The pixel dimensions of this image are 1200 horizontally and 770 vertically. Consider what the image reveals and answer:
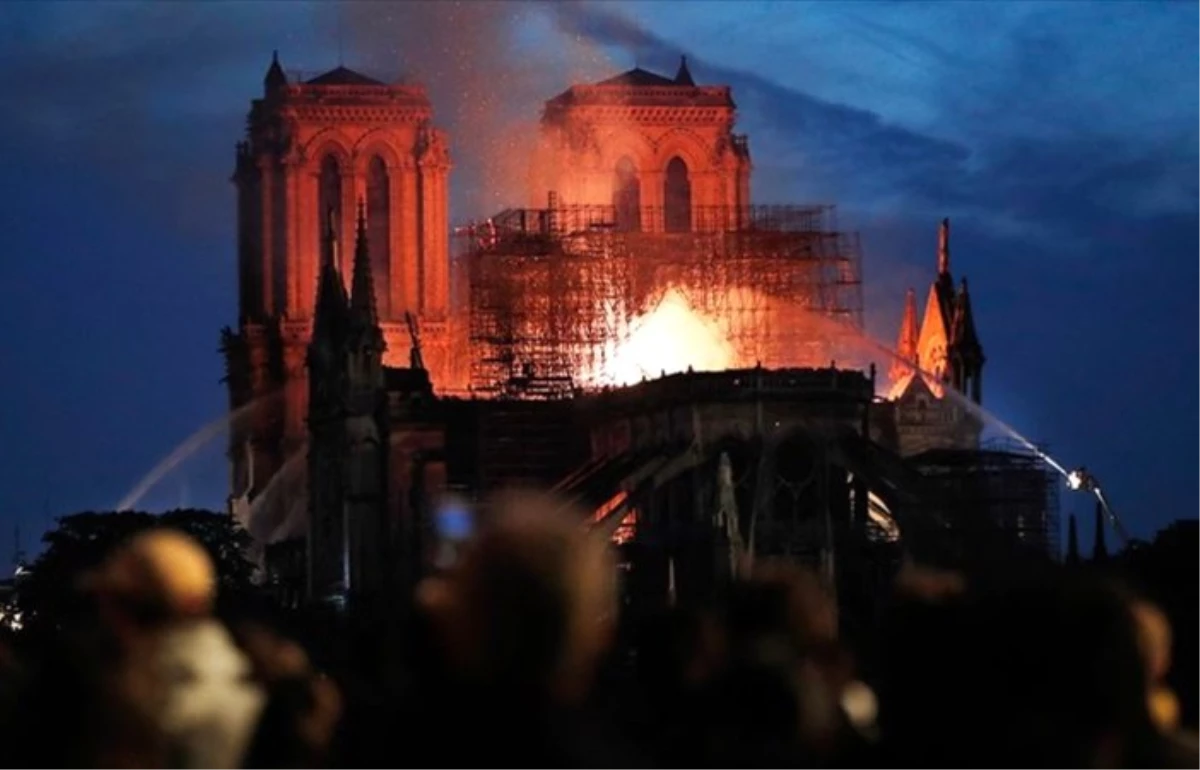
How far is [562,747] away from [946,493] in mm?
89219

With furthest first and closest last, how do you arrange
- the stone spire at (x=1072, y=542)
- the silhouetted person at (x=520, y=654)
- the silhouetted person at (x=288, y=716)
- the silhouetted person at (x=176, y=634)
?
the stone spire at (x=1072, y=542) → the silhouetted person at (x=288, y=716) → the silhouetted person at (x=176, y=634) → the silhouetted person at (x=520, y=654)

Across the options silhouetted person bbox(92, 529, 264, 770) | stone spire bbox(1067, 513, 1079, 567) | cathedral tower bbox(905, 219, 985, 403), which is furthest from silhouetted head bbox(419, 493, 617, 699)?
cathedral tower bbox(905, 219, 985, 403)

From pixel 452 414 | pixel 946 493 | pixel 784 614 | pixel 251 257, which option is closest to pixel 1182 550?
pixel 946 493

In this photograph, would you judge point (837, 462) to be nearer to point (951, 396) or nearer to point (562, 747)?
point (951, 396)

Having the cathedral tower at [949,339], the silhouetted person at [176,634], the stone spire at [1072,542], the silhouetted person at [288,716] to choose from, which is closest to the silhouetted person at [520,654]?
the silhouetted person at [176,634]

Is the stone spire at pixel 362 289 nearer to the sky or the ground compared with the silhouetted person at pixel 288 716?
nearer to the sky

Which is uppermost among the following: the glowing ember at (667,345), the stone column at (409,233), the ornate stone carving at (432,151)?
the ornate stone carving at (432,151)

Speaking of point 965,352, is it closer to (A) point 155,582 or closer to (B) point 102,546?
(B) point 102,546

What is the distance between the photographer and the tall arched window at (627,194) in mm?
126125

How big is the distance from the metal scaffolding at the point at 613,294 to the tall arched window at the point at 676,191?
27.7 ft

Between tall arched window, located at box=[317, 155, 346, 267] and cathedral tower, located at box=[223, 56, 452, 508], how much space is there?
35 millimetres

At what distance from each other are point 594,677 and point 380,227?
117394 millimetres

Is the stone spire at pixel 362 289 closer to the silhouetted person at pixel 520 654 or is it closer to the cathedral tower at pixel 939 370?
the cathedral tower at pixel 939 370

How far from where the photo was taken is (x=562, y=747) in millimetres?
10422
